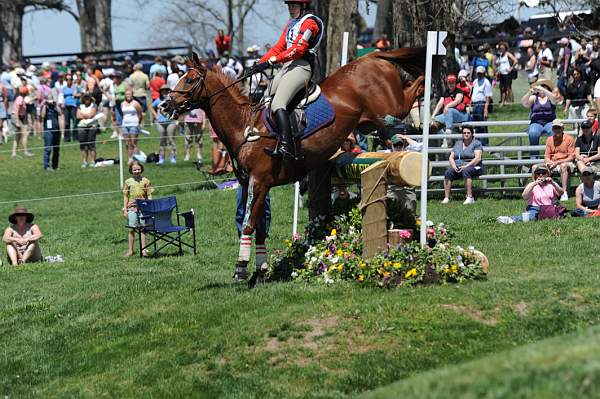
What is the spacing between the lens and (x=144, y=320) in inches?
496

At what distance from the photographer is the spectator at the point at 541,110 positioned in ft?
71.0

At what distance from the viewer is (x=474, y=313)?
10.6 m

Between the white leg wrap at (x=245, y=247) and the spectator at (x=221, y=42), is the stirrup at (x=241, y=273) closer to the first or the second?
the white leg wrap at (x=245, y=247)

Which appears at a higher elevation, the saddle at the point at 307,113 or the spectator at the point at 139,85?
the spectator at the point at 139,85

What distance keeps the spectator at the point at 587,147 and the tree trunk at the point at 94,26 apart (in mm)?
34064

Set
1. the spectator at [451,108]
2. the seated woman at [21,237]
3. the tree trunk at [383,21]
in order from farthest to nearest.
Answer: the tree trunk at [383,21], the spectator at [451,108], the seated woman at [21,237]

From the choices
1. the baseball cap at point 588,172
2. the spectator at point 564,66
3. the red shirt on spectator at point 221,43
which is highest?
the red shirt on spectator at point 221,43

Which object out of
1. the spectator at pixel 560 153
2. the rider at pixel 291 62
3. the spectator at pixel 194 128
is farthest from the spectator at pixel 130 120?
the rider at pixel 291 62

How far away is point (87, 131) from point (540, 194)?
1724 centimetres

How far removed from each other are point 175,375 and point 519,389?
4.56 m

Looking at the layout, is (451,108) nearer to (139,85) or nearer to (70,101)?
(139,85)

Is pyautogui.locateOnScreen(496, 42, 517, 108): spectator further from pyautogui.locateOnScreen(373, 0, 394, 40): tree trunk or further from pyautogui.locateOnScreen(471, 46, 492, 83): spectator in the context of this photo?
pyautogui.locateOnScreen(373, 0, 394, 40): tree trunk

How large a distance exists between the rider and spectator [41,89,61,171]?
1869cm

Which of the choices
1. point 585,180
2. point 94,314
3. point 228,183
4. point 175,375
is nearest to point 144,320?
point 94,314
